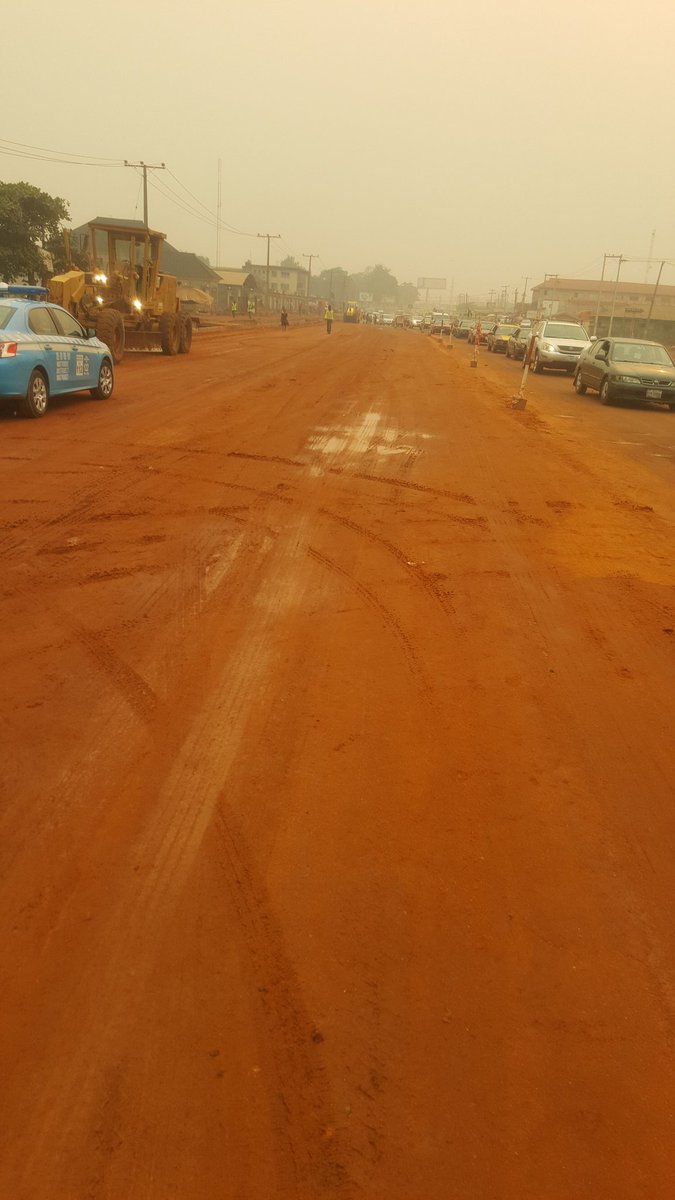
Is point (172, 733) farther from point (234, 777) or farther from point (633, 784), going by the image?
point (633, 784)

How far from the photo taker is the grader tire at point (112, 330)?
22234mm

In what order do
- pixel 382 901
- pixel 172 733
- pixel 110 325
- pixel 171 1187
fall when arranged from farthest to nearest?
pixel 110 325
pixel 172 733
pixel 382 901
pixel 171 1187

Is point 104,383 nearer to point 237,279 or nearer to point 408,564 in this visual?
point 408,564

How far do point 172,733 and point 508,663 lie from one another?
216cm

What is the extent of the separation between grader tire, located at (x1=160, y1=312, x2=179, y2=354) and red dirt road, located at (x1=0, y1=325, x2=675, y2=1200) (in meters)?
18.9

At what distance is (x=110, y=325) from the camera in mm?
22281

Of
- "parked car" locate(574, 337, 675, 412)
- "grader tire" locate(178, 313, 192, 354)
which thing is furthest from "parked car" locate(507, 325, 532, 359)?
"grader tire" locate(178, 313, 192, 354)

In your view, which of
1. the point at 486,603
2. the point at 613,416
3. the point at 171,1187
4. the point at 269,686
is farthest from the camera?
the point at 613,416

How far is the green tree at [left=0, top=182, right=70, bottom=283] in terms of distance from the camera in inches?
1633

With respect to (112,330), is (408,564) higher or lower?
lower

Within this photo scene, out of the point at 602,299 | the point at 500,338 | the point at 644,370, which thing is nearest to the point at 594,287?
the point at 602,299

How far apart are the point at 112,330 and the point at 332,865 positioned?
21245 mm

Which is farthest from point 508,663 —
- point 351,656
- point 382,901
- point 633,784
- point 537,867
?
point 382,901

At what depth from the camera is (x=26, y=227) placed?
42250 mm
